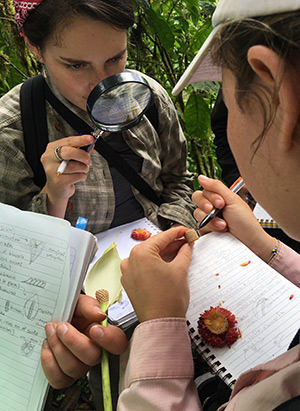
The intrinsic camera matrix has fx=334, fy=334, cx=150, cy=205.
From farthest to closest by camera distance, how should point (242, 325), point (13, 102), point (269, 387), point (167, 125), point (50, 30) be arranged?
point (167, 125) → point (13, 102) → point (50, 30) → point (242, 325) → point (269, 387)

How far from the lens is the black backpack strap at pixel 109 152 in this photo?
49.7 inches

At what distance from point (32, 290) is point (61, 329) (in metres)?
0.15

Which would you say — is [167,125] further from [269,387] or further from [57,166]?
[269,387]

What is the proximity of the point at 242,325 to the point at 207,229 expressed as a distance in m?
0.38

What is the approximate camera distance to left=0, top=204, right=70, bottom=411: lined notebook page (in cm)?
81

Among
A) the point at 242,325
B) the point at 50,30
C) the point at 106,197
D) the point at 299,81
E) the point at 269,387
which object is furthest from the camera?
the point at 106,197

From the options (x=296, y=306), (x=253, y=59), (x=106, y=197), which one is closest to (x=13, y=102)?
(x=106, y=197)

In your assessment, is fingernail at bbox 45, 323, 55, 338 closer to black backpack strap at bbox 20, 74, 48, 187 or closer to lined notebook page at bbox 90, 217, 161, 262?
lined notebook page at bbox 90, 217, 161, 262

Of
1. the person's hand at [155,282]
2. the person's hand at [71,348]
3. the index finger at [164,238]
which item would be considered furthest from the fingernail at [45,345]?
the index finger at [164,238]

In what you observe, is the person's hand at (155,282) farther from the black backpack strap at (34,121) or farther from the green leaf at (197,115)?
the green leaf at (197,115)

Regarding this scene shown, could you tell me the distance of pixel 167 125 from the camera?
150 centimetres

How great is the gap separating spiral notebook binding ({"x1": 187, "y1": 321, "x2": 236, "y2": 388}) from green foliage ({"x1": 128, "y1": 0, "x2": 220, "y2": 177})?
121cm

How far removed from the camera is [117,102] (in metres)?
1.10

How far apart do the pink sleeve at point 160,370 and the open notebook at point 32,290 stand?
21cm
